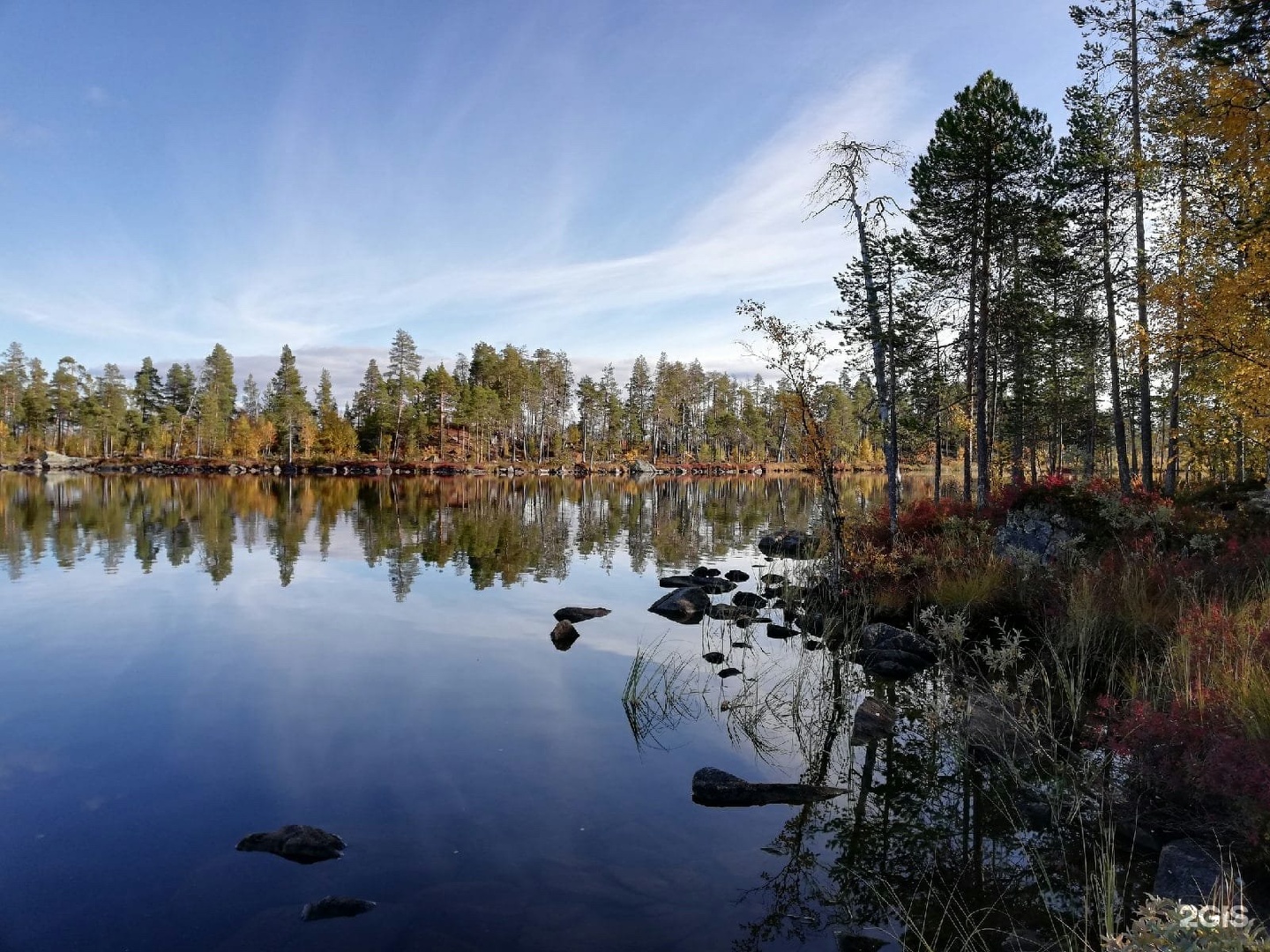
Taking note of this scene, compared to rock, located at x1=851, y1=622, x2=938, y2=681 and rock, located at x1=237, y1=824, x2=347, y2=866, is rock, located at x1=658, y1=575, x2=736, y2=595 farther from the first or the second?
rock, located at x1=237, y1=824, x2=347, y2=866

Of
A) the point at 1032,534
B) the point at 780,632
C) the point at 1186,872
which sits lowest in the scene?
the point at 780,632

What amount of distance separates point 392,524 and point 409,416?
63567mm

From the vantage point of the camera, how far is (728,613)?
53.6 ft

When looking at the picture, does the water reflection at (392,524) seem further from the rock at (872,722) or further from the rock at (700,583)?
the rock at (872,722)

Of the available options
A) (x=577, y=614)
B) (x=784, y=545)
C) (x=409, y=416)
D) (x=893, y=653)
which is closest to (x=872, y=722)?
(x=893, y=653)

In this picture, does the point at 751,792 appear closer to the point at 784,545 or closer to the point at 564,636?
the point at 564,636

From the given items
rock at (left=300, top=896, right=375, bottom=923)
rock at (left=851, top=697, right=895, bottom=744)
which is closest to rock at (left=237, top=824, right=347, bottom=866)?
rock at (left=300, top=896, right=375, bottom=923)

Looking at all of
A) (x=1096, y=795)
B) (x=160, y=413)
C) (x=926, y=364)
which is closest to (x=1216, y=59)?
(x=1096, y=795)

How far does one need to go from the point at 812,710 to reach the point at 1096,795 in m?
3.89

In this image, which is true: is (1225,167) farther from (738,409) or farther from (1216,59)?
(738,409)

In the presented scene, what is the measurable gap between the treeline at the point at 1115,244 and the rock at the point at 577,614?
9.86 m

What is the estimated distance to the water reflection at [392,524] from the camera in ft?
80.5

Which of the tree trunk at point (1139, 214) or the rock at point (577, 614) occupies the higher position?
the tree trunk at point (1139, 214)

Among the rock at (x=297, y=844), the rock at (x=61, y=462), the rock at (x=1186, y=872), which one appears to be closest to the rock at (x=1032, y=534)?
the rock at (x=1186, y=872)
